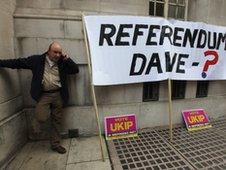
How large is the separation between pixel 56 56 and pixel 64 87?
64 cm

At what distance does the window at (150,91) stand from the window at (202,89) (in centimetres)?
133

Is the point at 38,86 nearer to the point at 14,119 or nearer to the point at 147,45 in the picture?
the point at 14,119

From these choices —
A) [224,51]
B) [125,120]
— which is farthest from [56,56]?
[224,51]

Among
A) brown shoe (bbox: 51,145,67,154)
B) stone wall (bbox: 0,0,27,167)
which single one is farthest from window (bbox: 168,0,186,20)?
brown shoe (bbox: 51,145,67,154)

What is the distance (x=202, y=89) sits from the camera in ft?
15.3

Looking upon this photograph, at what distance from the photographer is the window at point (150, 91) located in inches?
162

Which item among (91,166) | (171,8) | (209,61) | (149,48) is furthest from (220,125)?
(91,166)

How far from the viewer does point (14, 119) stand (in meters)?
3.10

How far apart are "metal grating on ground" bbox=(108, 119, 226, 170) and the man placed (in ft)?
3.96

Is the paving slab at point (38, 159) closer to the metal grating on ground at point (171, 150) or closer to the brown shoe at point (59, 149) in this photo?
the brown shoe at point (59, 149)

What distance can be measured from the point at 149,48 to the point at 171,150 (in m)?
2.13

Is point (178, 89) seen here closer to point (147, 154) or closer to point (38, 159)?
point (147, 154)

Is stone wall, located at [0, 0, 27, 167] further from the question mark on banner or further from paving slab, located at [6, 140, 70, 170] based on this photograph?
the question mark on banner

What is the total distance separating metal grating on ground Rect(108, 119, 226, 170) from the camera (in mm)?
2875
